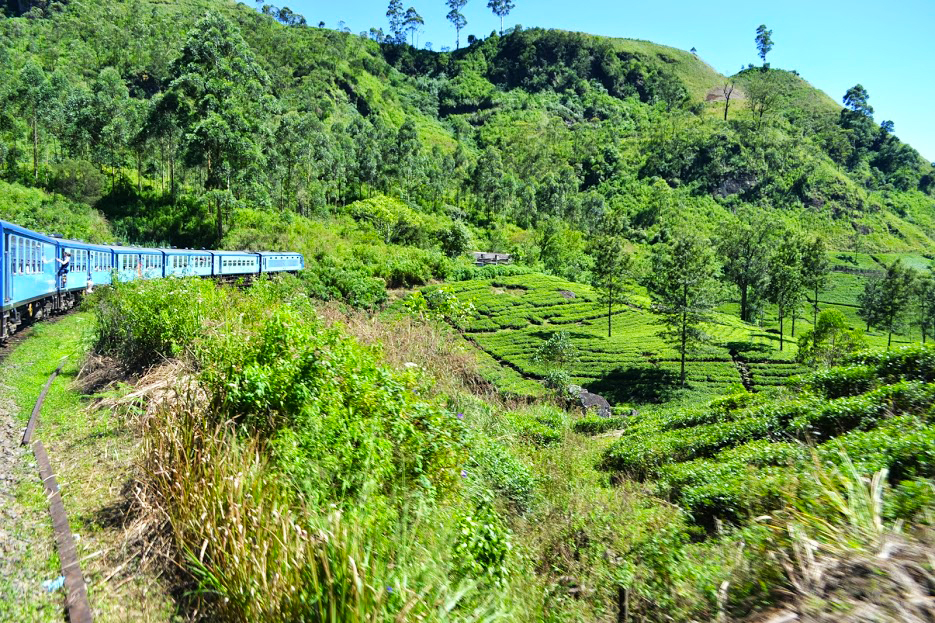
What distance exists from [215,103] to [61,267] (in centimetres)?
2065

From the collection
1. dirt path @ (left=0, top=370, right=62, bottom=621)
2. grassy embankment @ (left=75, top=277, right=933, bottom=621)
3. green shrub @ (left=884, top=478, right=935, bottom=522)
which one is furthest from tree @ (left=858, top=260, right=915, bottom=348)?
dirt path @ (left=0, top=370, right=62, bottom=621)

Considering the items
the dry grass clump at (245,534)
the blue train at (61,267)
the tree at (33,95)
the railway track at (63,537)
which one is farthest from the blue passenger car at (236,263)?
the tree at (33,95)

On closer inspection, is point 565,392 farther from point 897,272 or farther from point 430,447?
point 897,272

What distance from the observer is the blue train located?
41.2 feet

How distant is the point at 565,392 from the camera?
103 feet

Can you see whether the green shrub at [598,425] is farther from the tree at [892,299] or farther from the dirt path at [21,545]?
the tree at [892,299]

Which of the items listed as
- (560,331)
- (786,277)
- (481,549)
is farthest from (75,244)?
(786,277)

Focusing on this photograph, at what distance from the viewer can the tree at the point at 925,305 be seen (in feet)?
208

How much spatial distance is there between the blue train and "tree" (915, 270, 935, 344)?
73522mm

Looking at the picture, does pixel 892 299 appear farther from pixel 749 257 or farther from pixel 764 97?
pixel 764 97

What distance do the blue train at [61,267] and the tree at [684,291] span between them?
3076 centimetres

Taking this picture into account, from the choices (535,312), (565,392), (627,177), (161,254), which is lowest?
(565,392)

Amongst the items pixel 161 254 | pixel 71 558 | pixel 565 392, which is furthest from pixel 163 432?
pixel 565 392

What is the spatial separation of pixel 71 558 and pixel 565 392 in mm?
28418
